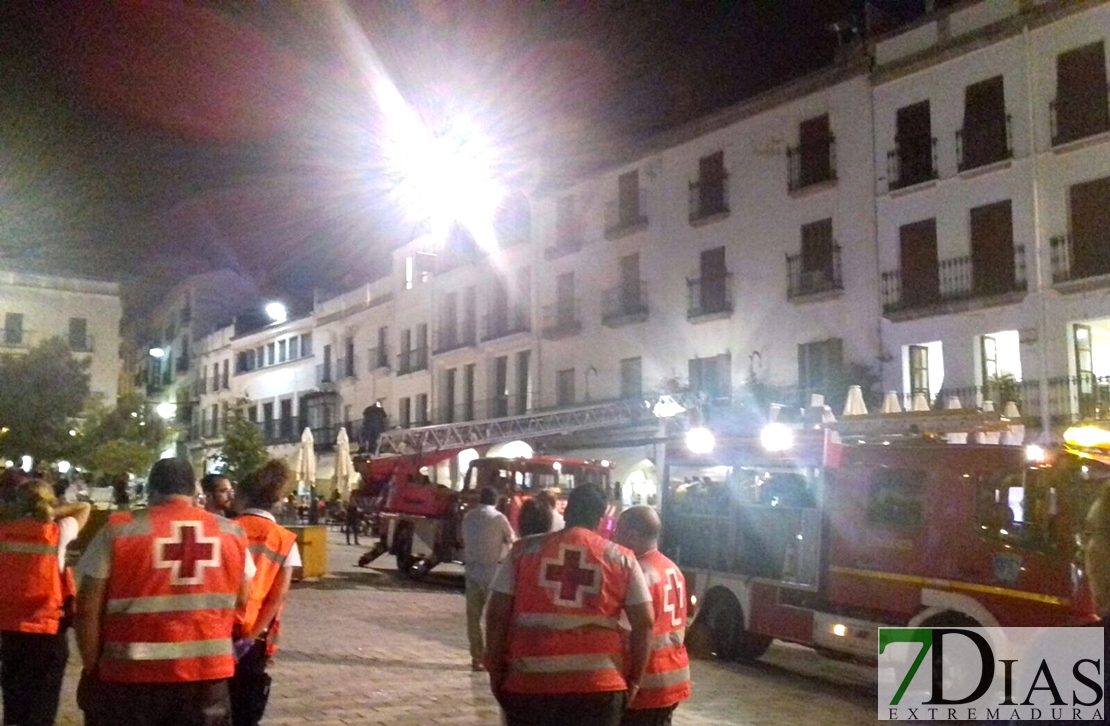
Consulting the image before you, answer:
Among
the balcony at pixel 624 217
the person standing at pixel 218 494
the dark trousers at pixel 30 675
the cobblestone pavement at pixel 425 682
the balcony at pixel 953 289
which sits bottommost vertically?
the cobblestone pavement at pixel 425 682

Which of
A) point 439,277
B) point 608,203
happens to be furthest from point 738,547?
point 439,277

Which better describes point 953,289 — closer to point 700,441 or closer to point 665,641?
point 700,441

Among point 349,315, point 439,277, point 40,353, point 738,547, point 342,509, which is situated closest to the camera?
point 738,547

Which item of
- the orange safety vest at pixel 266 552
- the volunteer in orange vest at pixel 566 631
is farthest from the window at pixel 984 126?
the volunteer in orange vest at pixel 566 631

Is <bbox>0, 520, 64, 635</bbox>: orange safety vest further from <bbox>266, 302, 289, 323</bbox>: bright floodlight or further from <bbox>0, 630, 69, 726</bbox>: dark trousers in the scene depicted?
<bbox>266, 302, 289, 323</bbox>: bright floodlight

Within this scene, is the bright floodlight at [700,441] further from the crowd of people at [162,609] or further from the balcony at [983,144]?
the balcony at [983,144]

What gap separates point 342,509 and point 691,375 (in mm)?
14386

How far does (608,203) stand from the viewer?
34594 mm

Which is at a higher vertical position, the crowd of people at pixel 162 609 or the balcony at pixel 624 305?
the balcony at pixel 624 305

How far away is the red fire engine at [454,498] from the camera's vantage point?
20984 millimetres

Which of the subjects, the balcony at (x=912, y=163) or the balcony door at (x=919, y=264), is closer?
the balcony door at (x=919, y=264)

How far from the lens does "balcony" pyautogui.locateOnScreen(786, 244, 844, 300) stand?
27.0m

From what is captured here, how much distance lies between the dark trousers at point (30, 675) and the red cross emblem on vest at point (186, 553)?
2.79 metres

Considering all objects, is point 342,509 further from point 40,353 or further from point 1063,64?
point 1063,64
